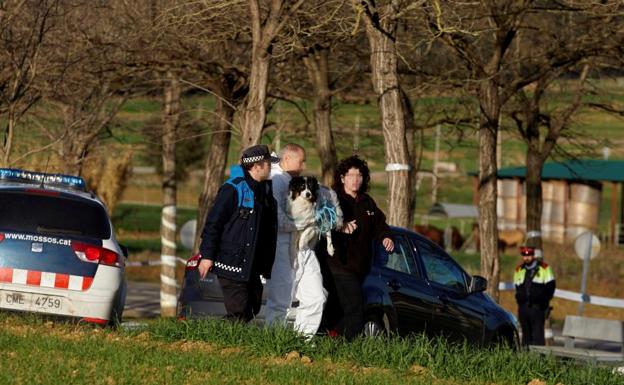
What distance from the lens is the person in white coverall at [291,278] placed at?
39.3 feet

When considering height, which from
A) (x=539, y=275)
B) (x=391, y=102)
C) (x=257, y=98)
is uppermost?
A: (x=391, y=102)

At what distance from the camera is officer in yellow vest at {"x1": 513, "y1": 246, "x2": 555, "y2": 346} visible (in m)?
21.5

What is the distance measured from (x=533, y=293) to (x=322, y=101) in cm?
485

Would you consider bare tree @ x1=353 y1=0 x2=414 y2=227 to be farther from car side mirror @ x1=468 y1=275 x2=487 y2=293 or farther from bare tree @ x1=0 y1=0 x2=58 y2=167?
bare tree @ x1=0 y1=0 x2=58 y2=167

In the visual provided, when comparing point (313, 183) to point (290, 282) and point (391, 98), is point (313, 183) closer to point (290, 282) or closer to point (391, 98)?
point (290, 282)

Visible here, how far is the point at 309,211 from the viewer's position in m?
11.9

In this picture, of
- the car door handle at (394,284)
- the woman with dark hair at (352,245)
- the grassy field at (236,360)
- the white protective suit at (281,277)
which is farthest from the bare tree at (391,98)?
the grassy field at (236,360)

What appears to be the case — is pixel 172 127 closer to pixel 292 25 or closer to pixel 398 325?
pixel 292 25

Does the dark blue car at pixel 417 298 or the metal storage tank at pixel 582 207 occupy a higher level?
the metal storage tank at pixel 582 207

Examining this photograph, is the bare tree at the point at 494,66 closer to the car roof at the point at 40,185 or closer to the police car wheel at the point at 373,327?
the police car wheel at the point at 373,327

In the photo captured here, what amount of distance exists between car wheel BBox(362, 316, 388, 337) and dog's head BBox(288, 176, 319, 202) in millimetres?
2004

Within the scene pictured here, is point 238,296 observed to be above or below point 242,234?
below

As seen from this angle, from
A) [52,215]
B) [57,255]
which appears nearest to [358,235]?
[57,255]

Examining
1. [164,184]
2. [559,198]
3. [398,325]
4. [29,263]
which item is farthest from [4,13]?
[559,198]
